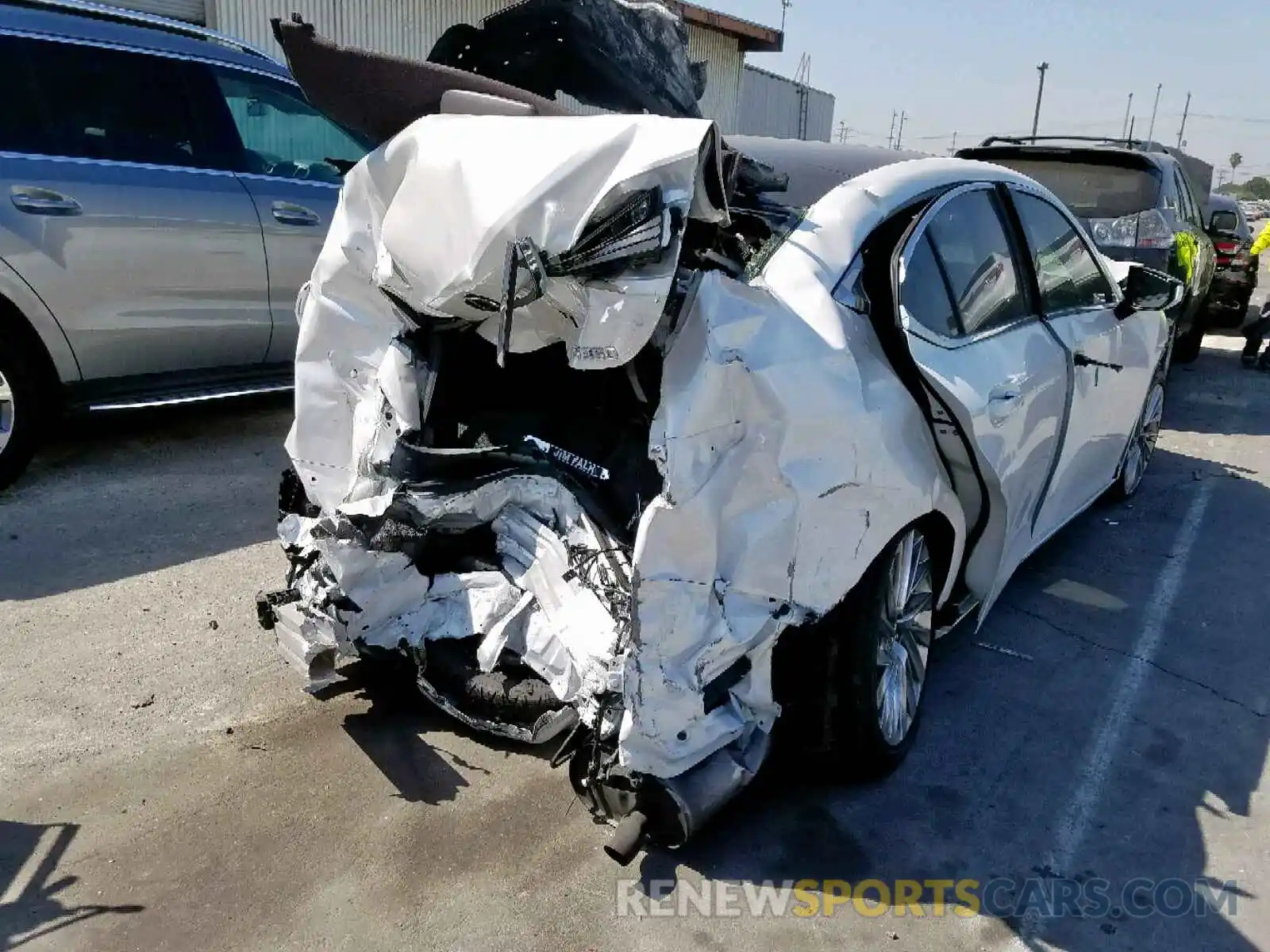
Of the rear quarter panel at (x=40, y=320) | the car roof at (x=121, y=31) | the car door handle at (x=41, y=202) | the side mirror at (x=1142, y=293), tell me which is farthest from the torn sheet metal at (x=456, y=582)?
the car roof at (x=121, y=31)

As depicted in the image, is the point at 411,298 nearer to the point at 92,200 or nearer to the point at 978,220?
the point at 978,220

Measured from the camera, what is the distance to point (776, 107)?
2612 cm

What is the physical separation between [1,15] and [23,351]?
1.60m

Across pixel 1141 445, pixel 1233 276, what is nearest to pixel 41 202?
pixel 1141 445

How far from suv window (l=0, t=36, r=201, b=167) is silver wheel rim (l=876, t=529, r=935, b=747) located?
4.36 m

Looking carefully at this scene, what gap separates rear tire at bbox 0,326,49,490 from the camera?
16.2 ft

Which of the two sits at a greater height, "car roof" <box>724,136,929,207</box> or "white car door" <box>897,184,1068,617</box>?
"car roof" <box>724,136,929,207</box>

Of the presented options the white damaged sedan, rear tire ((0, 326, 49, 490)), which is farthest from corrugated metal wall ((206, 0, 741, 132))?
the white damaged sedan

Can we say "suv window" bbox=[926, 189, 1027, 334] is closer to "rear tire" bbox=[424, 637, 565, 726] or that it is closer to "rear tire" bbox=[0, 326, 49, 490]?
"rear tire" bbox=[424, 637, 565, 726]

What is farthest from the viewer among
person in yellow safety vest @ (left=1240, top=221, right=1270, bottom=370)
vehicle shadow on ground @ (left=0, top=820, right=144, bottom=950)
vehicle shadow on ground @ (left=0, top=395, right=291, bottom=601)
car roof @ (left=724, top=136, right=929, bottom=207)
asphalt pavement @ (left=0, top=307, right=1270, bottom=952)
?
person in yellow safety vest @ (left=1240, top=221, right=1270, bottom=370)

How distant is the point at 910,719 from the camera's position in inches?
129

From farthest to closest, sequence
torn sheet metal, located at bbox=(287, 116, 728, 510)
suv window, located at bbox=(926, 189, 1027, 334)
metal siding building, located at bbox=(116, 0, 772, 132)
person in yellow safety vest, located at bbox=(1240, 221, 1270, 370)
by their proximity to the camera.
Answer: metal siding building, located at bbox=(116, 0, 772, 132)
person in yellow safety vest, located at bbox=(1240, 221, 1270, 370)
suv window, located at bbox=(926, 189, 1027, 334)
torn sheet metal, located at bbox=(287, 116, 728, 510)

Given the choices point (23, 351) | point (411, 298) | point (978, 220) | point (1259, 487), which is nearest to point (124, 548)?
point (23, 351)

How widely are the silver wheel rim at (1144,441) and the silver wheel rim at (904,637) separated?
2.85 metres
